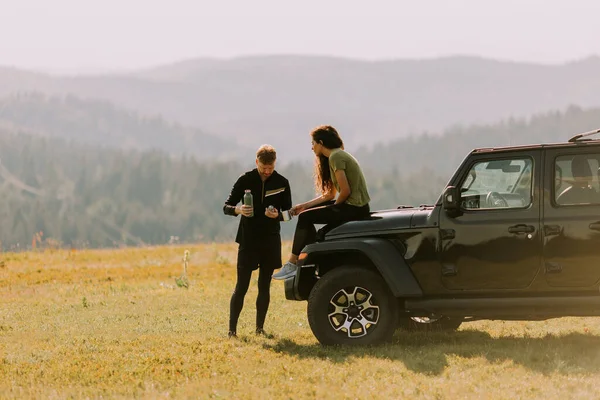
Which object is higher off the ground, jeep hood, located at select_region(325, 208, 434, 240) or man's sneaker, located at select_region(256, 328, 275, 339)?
jeep hood, located at select_region(325, 208, 434, 240)

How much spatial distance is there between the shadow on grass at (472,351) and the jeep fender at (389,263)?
0.72 metres

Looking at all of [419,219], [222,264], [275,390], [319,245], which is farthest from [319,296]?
[222,264]

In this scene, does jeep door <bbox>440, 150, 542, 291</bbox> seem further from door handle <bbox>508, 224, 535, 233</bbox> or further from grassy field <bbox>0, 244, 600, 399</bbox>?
grassy field <bbox>0, 244, 600, 399</bbox>

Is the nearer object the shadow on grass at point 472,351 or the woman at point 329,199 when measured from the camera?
the shadow on grass at point 472,351

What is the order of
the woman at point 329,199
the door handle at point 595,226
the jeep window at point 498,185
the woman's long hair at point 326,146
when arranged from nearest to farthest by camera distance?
the door handle at point 595,226
the jeep window at point 498,185
the woman at point 329,199
the woman's long hair at point 326,146

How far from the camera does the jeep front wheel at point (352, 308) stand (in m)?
10.1

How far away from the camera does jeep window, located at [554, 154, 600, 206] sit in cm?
962

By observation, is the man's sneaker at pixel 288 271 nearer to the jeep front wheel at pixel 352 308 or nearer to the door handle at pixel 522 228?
the jeep front wheel at pixel 352 308

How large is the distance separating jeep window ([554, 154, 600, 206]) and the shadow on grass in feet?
5.56

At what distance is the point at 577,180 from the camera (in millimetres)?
9688

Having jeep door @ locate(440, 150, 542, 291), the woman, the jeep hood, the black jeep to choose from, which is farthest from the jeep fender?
the woman

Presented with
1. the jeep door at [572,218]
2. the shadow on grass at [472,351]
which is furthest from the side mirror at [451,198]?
Answer: the shadow on grass at [472,351]

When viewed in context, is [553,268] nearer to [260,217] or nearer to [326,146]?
[326,146]

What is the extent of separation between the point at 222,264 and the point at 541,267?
50.6 ft
